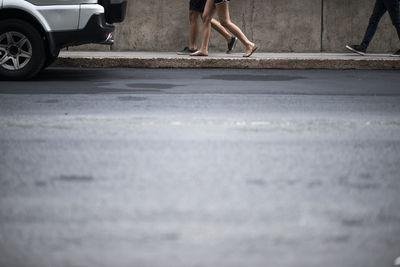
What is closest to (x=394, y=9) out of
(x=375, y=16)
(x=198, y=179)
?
(x=375, y=16)

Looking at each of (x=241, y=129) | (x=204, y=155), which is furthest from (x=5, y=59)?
(x=204, y=155)

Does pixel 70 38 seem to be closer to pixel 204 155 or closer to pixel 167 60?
pixel 167 60

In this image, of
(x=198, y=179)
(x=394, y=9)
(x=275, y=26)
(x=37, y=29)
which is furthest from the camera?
(x=275, y=26)

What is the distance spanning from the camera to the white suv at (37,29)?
1059 centimetres

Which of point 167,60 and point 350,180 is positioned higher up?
point 350,180

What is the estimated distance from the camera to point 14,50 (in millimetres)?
10672

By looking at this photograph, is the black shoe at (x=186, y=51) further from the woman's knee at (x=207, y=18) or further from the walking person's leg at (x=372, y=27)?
the walking person's leg at (x=372, y=27)

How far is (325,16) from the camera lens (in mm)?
15305

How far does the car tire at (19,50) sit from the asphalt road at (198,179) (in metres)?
1.29

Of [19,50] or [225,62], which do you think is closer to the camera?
[19,50]

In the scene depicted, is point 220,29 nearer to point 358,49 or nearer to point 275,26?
point 275,26

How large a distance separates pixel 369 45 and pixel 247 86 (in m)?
5.65

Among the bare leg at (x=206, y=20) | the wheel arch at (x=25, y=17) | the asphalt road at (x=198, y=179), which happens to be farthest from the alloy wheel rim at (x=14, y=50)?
the bare leg at (x=206, y=20)

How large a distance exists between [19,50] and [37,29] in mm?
356
